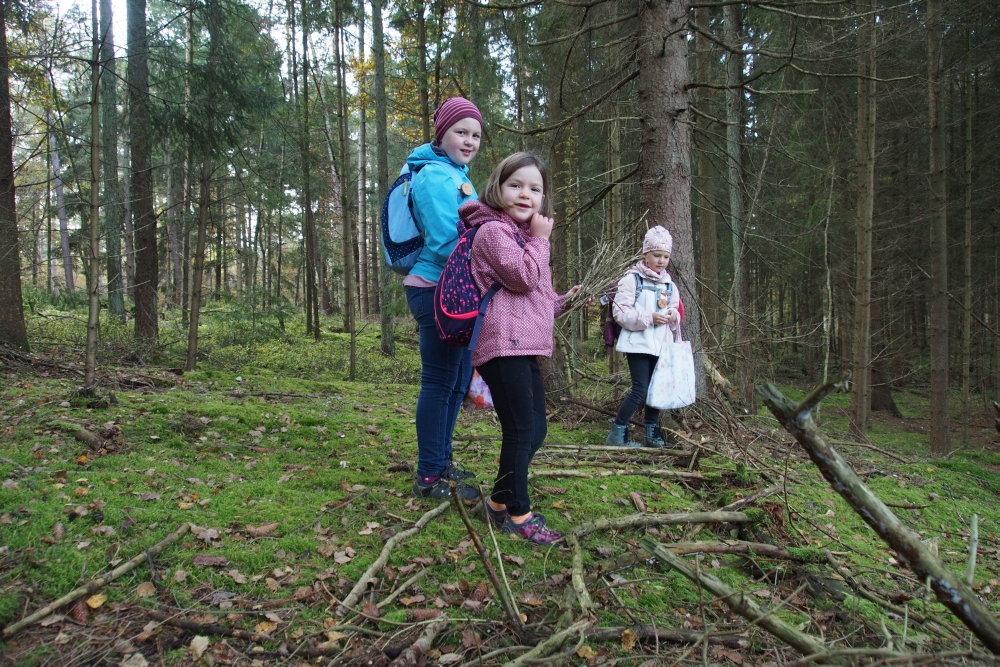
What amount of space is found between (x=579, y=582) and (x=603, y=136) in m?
9.88

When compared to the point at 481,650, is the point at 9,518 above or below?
above

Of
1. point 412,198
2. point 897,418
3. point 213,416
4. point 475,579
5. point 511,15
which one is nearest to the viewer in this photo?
point 475,579

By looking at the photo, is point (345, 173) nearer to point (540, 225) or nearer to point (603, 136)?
point (603, 136)

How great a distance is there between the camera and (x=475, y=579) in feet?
8.07

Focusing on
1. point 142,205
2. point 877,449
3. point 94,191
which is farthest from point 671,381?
point 142,205

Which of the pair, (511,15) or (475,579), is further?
(511,15)

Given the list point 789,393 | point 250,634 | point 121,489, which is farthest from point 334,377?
point 789,393

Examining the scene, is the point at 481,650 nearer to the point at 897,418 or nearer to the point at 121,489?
the point at 121,489

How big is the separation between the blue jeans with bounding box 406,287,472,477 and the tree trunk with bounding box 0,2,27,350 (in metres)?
6.27

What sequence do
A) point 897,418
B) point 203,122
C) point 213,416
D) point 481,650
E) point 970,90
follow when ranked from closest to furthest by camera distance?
point 481,650 → point 213,416 → point 203,122 → point 970,90 → point 897,418

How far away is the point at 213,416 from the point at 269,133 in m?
6.70

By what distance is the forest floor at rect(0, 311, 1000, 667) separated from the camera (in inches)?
78.5

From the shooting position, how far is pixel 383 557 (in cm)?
253

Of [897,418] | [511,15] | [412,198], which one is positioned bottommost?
[897,418]
